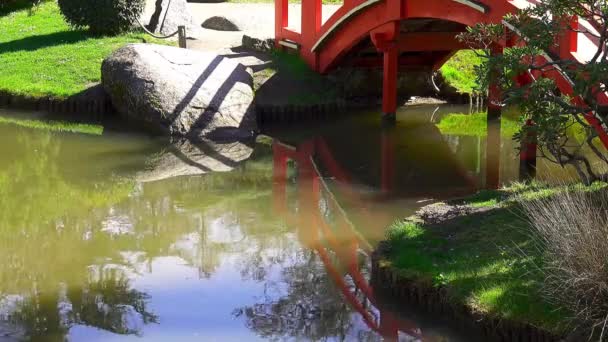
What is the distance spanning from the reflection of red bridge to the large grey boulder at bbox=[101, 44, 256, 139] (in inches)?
50.7

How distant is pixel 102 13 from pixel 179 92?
505 cm

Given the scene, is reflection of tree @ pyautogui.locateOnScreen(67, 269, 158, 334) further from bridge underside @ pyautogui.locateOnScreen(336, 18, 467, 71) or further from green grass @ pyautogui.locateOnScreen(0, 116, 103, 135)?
bridge underside @ pyautogui.locateOnScreen(336, 18, 467, 71)

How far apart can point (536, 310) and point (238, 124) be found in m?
9.30

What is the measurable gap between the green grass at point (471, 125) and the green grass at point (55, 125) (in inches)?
221

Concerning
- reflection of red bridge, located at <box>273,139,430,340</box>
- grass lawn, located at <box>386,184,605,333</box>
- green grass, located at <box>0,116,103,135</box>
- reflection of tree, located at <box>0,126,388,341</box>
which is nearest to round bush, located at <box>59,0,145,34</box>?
green grass, located at <box>0,116,103,135</box>

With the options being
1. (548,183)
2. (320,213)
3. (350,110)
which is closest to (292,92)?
(350,110)

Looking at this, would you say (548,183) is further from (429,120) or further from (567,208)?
(429,120)

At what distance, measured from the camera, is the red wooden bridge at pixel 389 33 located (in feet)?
44.0

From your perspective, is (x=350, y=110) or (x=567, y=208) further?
(x=350, y=110)

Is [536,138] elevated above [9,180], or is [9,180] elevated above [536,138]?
[536,138]

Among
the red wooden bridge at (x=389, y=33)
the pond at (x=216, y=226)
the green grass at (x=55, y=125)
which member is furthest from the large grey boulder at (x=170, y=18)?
the pond at (x=216, y=226)

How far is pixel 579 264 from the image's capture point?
632 cm

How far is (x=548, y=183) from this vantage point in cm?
936

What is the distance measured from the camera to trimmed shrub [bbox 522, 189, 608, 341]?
6199 mm
